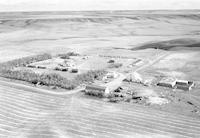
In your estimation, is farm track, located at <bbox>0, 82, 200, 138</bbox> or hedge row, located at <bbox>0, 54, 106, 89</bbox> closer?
farm track, located at <bbox>0, 82, 200, 138</bbox>

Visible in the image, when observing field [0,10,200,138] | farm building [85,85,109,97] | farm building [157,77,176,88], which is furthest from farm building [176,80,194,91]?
farm building [85,85,109,97]

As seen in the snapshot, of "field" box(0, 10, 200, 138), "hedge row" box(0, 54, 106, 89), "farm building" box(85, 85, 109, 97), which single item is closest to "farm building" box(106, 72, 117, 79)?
"field" box(0, 10, 200, 138)

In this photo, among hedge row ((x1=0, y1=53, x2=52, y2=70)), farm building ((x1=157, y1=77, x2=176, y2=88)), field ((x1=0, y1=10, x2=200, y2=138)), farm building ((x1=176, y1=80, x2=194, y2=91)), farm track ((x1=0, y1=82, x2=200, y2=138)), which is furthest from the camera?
hedge row ((x1=0, y1=53, x2=52, y2=70))

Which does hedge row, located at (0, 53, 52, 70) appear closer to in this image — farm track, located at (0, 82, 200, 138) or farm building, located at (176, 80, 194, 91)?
farm track, located at (0, 82, 200, 138)

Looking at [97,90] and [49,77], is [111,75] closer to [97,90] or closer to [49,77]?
[97,90]

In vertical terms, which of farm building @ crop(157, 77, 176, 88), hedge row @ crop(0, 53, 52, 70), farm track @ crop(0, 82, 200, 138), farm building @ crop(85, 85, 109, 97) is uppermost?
hedge row @ crop(0, 53, 52, 70)

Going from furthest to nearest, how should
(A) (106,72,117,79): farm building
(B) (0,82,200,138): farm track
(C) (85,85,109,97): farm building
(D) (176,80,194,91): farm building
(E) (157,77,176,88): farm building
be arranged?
1. (A) (106,72,117,79): farm building
2. (E) (157,77,176,88): farm building
3. (D) (176,80,194,91): farm building
4. (C) (85,85,109,97): farm building
5. (B) (0,82,200,138): farm track

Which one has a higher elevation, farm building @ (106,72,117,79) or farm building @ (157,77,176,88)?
farm building @ (106,72,117,79)
